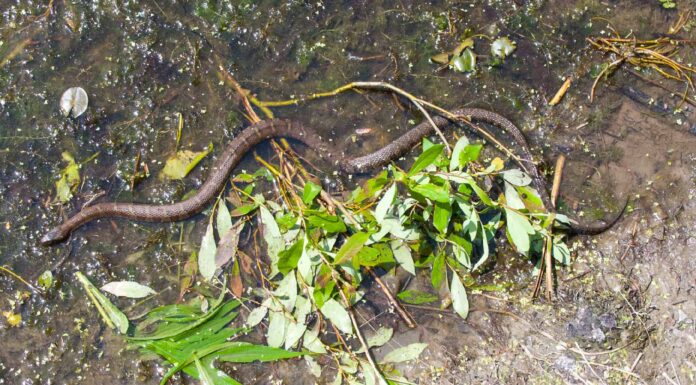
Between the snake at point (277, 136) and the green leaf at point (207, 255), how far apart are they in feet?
0.88

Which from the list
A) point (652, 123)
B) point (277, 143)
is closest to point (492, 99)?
point (652, 123)

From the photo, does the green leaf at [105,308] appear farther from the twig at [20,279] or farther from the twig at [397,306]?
the twig at [397,306]

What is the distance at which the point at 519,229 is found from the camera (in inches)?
179

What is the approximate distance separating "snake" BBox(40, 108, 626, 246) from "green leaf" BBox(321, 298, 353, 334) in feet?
4.09

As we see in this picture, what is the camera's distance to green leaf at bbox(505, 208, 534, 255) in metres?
4.51

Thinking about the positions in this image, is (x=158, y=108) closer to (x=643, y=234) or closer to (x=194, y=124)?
(x=194, y=124)

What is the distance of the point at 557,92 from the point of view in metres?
5.52

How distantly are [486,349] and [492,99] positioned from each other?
2.19 meters

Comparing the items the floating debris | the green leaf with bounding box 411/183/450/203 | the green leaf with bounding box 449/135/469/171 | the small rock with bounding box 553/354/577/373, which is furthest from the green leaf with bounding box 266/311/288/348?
the floating debris

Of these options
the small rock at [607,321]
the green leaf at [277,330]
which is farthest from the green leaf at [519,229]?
the green leaf at [277,330]

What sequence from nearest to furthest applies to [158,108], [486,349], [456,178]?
1. [456,178]
2. [486,349]
3. [158,108]

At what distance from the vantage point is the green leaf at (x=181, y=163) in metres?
5.31

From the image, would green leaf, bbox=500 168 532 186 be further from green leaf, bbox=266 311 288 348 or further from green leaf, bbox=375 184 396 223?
green leaf, bbox=266 311 288 348

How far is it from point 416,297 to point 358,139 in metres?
1.48
